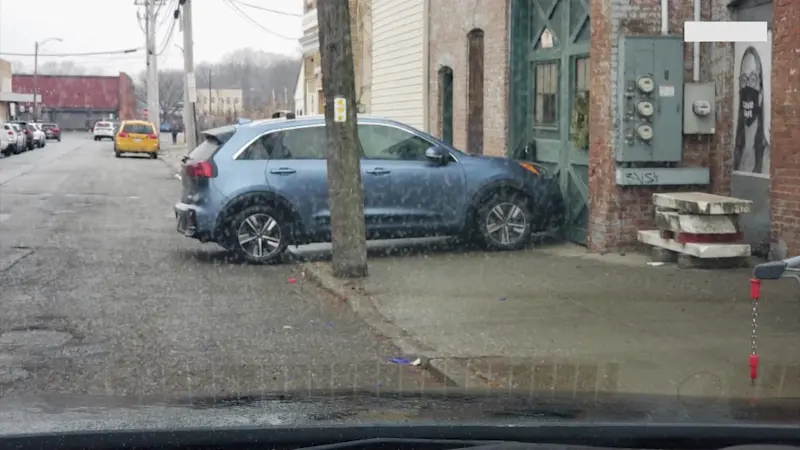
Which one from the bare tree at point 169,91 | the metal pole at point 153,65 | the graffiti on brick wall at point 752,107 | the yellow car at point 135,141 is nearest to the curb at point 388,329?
the graffiti on brick wall at point 752,107

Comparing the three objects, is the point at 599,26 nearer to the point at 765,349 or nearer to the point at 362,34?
the point at 765,349

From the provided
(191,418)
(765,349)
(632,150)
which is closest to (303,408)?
(191,418)

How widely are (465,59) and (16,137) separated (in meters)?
37.4

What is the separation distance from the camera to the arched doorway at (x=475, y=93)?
734 inches

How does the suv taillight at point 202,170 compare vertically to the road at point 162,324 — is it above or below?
above

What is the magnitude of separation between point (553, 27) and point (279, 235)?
507cm

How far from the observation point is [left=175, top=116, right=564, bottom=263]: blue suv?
12.7 meters

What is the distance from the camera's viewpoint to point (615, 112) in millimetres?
12719

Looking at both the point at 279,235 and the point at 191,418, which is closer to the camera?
the point at 191,418

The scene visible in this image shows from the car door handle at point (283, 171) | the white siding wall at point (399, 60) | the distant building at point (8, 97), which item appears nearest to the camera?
the car door handle at point (283, 171)

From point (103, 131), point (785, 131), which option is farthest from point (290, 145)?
point (103, 131)

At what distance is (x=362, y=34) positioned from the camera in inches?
1164

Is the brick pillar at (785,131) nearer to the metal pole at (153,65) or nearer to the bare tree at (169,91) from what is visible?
the metal pole at (153,65)

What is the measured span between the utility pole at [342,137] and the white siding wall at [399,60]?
34.7ft
